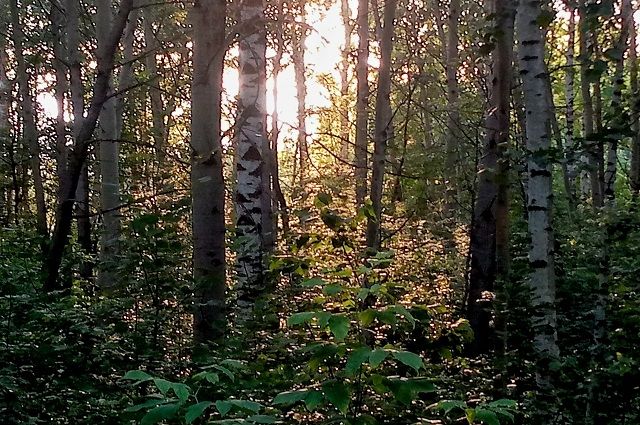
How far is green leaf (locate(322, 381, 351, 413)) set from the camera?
92.5 inches

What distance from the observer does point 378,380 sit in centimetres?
271

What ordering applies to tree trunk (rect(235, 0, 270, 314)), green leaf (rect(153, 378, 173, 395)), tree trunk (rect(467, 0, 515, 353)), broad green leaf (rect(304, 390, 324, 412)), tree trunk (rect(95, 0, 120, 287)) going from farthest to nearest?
tree trunk (rect(95, 0, 120, 287)) < tree trunk (rect(235, 0, 270, 314)) < tree trunk (rect(467, 0, 515, 353)) < broad green leaf (rect(304, 390, 324, 412)) < green leaf (rect(153, 378, 173, 395))

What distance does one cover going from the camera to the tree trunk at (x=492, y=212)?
24.9 ft

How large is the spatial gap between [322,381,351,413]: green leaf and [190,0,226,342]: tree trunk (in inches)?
120

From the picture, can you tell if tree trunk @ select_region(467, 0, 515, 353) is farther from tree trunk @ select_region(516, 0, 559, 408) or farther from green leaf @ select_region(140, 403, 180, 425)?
green leaf @ select_region(140, 403, 180, 425)

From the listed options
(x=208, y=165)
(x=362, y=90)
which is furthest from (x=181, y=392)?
(x=362, y=90)

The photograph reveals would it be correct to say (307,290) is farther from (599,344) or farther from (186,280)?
(599,344)

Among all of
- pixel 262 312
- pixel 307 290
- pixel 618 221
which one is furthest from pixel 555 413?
pixel 307 290

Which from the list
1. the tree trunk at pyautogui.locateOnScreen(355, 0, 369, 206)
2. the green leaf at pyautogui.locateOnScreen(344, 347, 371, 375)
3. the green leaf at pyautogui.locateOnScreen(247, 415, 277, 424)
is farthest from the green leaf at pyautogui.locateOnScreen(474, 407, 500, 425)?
the tree trunk at pyautogui.locateOnScreen(355, 0, 369, 206)

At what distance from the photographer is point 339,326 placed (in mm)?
2551

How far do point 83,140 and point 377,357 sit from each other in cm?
391

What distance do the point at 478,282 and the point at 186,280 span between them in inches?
168

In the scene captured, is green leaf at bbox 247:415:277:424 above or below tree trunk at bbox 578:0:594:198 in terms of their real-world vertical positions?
below

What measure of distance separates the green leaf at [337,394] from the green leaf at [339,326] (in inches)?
7.0
